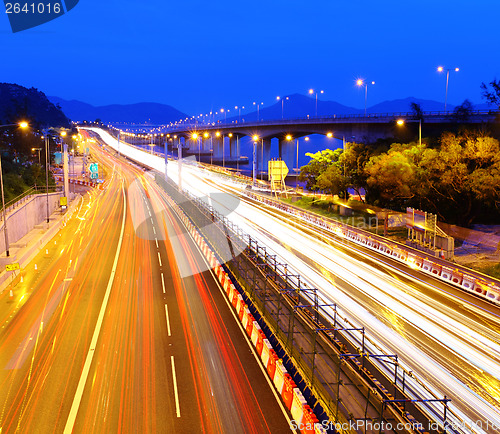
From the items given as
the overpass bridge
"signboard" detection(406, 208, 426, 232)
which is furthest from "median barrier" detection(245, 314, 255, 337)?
the overpass bridge

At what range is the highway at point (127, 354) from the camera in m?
13.3

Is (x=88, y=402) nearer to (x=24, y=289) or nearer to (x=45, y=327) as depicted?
(x=45, y=327)

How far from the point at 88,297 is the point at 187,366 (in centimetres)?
1016

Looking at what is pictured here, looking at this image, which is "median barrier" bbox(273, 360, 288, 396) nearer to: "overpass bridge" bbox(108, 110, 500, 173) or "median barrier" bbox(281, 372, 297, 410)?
"median barrier" bbox(281, 372, 297, 410)

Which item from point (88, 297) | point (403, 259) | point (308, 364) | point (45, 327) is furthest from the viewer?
point (403, 259)

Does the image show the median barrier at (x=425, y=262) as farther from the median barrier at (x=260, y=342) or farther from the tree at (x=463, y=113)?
the tree at (x=463, y=113)

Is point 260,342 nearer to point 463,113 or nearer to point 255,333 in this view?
point 255,333

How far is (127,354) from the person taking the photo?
17422 millimetres

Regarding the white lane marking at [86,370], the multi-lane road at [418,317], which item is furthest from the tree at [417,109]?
the white lane marking at [86,370]

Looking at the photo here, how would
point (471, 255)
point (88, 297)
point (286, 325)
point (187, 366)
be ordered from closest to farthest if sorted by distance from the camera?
point (187, 366), point (286, 325), point (88, 297), point (471, 255)

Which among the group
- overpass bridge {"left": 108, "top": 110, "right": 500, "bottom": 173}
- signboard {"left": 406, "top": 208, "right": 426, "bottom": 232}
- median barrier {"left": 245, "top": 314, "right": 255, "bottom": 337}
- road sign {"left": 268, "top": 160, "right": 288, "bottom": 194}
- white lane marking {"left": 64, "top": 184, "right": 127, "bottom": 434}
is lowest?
white lane marking {"left": 64, "top": 184, "right": 127, "bottom": 434}

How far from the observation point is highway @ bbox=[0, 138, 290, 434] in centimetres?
1332

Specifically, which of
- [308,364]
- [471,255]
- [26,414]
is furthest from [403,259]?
[26,414]

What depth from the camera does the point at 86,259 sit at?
33.1 m
